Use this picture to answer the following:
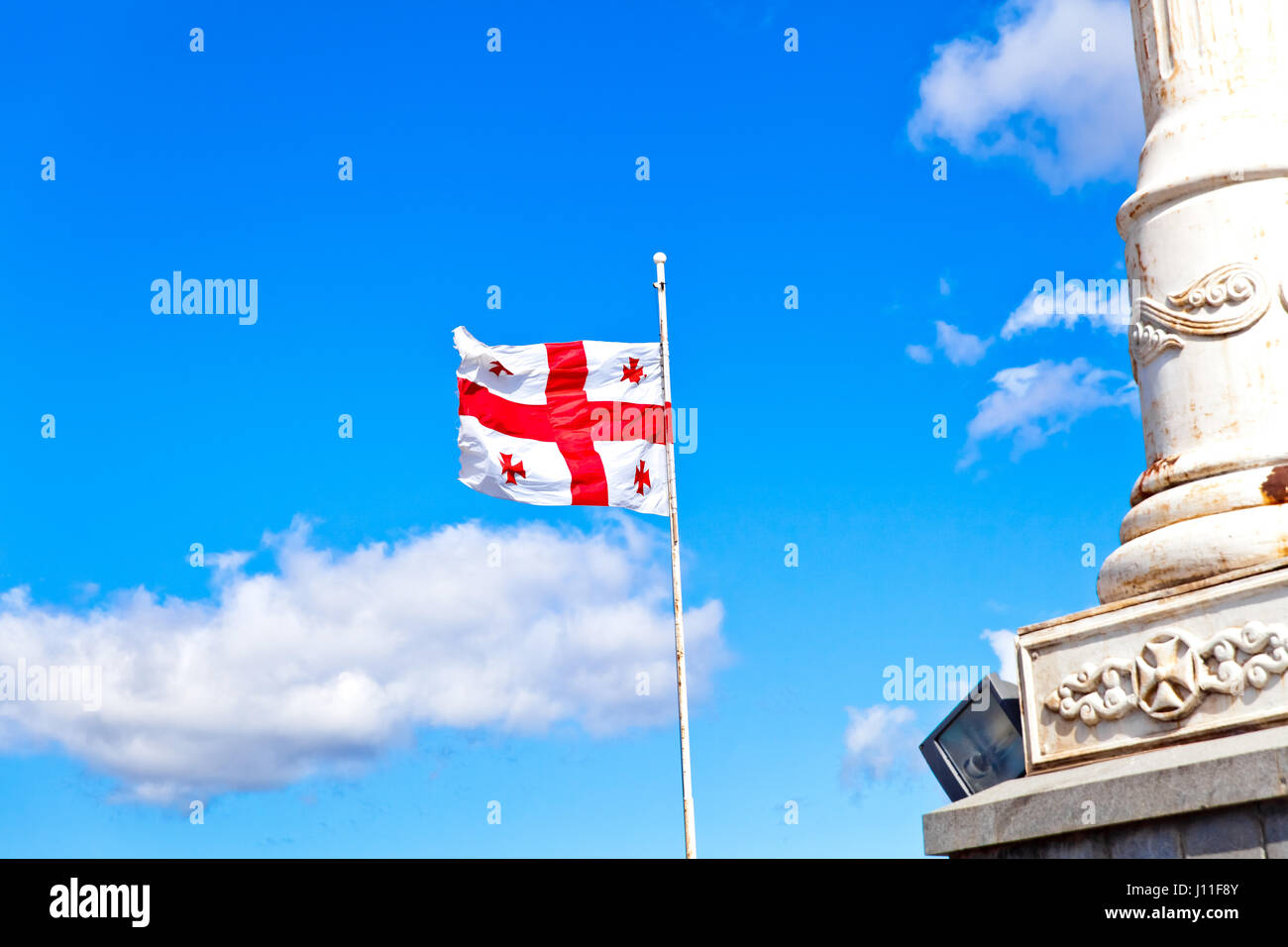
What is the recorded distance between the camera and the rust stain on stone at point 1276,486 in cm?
684

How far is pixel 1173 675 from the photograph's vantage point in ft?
21.8

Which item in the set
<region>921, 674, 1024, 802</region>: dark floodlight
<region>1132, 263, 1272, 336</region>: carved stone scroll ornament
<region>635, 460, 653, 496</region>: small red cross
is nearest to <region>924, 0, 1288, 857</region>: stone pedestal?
<region>1132, 263, 1272, 336</region>: carved stone scroll ornament

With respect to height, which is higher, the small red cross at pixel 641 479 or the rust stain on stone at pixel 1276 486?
the small red cross at pixel 641 479

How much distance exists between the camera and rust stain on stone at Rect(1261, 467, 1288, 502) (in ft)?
22.5

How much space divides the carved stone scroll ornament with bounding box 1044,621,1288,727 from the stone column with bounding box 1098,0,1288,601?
45 cm

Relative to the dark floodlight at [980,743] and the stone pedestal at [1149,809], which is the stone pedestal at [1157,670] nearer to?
the stone pedestal at [1149,809]

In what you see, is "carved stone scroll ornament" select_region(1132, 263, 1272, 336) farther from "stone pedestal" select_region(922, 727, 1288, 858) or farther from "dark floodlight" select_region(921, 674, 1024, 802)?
"dark floodlight" select_region(921, 674, 1024, 802)

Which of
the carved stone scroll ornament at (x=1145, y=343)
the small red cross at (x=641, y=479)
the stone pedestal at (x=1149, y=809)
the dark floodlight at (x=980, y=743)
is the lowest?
the stone pedestal at (x=1149, y=809)

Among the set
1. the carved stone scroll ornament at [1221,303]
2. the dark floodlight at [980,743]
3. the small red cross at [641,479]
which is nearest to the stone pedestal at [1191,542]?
the carved stone scroll ornament at [1221,303]

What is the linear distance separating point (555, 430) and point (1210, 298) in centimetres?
874

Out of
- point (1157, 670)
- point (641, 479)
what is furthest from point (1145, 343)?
point (641, 479)

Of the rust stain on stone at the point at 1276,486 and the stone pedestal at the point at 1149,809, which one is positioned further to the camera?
the rust stain on stone at the point at 1276,486

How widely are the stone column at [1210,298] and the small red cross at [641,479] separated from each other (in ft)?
25.5
